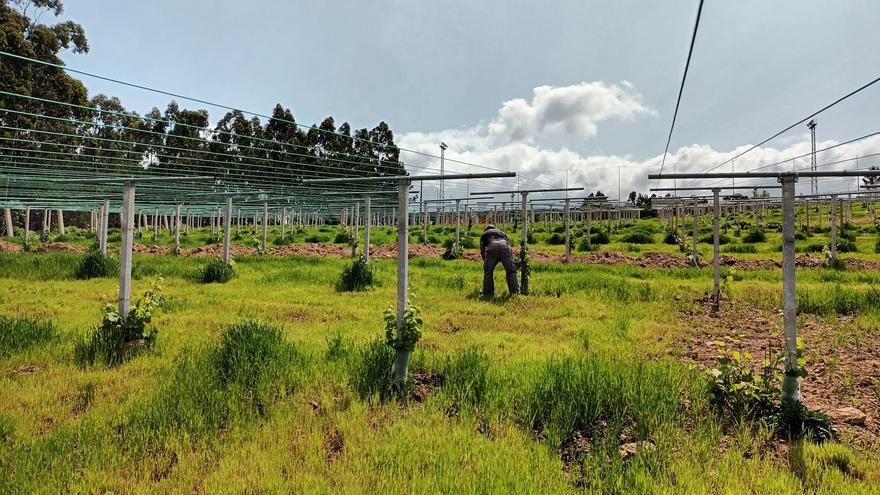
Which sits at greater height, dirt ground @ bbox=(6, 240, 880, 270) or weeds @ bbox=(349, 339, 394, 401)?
dirt ground @ bbox=(6, 240, 880, 270)

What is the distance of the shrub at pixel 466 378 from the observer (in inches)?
137

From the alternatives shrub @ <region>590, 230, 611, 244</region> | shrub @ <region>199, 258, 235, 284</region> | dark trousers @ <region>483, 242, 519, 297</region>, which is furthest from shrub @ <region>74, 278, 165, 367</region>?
shrub @ <region>590, 230, 611, 244</region>

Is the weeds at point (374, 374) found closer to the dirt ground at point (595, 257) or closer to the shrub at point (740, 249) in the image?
Answer: the dirt ground at point (595, 257)

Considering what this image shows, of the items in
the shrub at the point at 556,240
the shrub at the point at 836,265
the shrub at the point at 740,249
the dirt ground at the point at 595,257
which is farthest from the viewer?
the shrub at the point at 556,240

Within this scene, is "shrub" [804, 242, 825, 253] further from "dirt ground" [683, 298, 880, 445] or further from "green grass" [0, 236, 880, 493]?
"green grass" [0, 236, 880, 493]

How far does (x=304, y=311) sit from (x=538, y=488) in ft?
18.0

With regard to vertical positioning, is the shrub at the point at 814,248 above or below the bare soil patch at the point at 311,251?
above

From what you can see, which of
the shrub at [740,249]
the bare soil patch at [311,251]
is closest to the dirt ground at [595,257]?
the bare soil patch at [311,251]

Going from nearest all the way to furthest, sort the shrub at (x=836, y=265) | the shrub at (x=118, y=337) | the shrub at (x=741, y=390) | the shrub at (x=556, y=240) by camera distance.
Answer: the shrub at (x=741, y=390) < the shrub at (x=118, y=337) < the shrub at (x=836, y=265) < the shrub at (x=556, y=240)

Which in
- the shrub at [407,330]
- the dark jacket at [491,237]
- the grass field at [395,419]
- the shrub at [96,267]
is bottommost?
the grass field at [395,419]

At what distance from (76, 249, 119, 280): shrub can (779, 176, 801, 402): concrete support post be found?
13165 mm

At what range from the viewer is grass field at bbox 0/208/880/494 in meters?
2.46

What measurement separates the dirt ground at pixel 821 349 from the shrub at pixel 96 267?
1269 cm

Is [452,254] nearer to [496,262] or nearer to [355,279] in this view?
[355,279]
